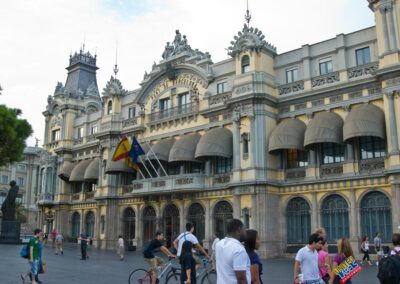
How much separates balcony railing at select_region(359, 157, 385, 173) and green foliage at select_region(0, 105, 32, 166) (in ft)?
69.9

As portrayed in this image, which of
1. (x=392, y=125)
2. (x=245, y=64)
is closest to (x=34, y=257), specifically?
(x=392, y=125)

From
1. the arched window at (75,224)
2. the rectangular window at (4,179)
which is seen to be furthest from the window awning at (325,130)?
the rectangular window at (4,179)

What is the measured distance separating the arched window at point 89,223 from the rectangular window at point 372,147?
95.0ft

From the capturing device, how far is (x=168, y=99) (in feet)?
133

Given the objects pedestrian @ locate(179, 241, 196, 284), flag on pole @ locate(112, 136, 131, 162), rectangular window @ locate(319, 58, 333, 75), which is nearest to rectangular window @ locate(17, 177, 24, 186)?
flag on pole @ locate(112, 136, 131, 162)

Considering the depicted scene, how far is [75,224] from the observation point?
4969 cm

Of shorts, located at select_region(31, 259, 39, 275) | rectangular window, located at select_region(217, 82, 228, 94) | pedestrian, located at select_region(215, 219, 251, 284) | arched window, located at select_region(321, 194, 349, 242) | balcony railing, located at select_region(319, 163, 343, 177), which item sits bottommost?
shorts, located at select_region(31, 259, 39, 275)

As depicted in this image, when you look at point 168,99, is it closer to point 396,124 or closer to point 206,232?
point 206,232

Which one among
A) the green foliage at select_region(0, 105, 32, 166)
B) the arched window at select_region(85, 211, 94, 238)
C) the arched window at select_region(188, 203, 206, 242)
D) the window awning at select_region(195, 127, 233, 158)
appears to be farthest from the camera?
the arched window at select_region(85, 211, 94, 238)

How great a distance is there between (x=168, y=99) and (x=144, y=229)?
11628mm

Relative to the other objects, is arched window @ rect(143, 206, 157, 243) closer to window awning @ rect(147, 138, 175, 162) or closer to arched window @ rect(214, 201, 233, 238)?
window awning @ rect(147, 138, 175, 162)

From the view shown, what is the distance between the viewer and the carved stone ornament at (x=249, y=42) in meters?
33.3

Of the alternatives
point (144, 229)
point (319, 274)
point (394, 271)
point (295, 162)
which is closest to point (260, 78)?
point (295, 162)

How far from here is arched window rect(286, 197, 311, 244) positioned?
30.5 m
